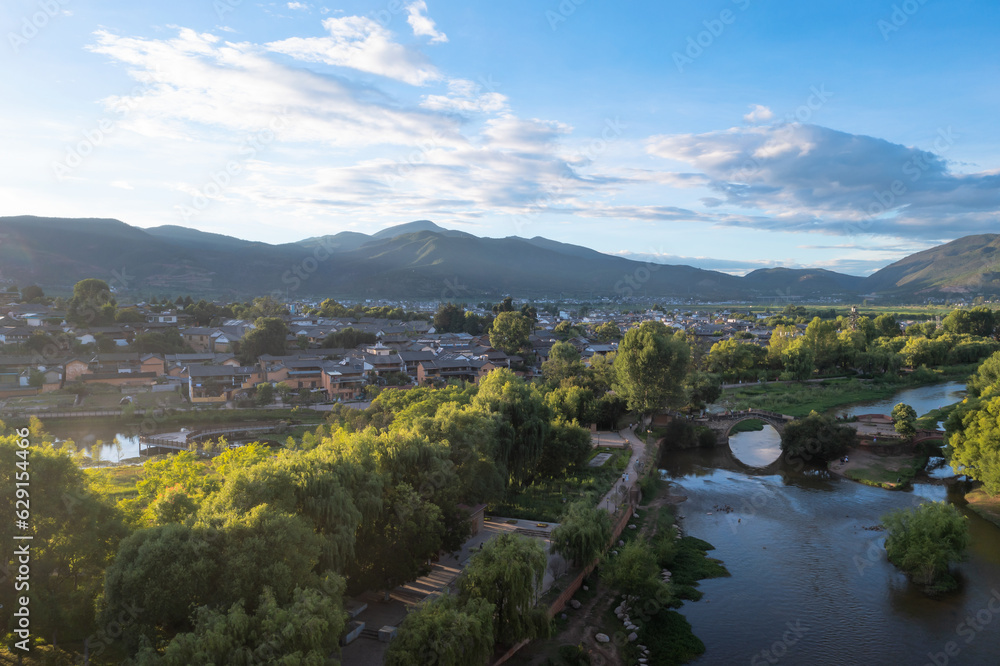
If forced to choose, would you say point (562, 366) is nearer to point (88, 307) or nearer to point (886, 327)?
point (88, 307)

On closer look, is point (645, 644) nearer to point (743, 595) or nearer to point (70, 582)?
point (743, 595)

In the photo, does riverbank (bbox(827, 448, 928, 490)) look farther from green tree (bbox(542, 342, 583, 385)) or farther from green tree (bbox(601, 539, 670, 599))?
green tree (bbox(601, 539, 670, 599))

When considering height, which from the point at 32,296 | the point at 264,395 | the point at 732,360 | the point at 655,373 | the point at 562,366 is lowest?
the point at 264,395

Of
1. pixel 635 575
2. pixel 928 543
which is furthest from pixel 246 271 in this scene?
pixel 928 543

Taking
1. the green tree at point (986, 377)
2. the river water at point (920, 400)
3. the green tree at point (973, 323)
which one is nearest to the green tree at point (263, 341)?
the river water at point (920, 400)

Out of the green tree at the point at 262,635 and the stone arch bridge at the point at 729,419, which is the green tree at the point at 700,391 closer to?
the stone arch bridge at the point at 729,419
